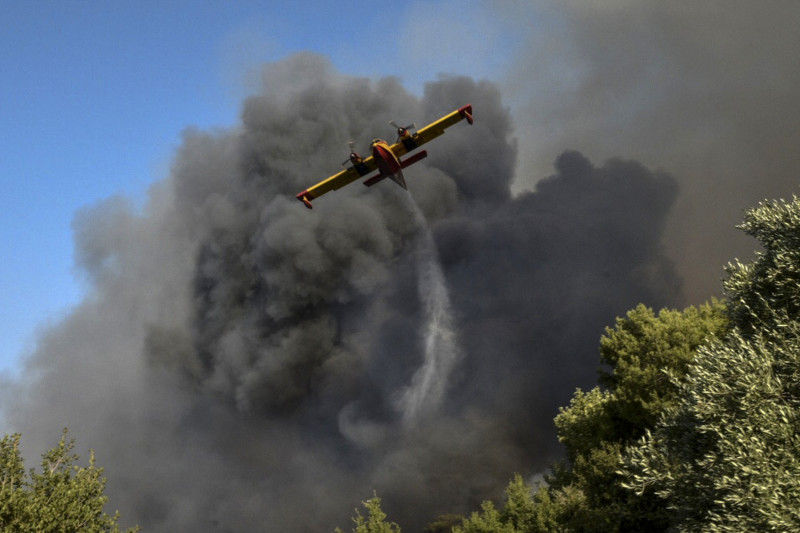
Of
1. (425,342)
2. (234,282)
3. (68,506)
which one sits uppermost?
(234,282)

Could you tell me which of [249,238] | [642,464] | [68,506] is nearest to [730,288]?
[642,464]

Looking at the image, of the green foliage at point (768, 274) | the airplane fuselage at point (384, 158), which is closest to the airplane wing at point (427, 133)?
the airplane fuselage at point (384, 158)

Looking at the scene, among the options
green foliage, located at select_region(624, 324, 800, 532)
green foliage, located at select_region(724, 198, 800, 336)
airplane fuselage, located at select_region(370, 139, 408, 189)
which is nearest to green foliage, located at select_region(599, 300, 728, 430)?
green foliage, located at select_region(724, 198, 800, 336)

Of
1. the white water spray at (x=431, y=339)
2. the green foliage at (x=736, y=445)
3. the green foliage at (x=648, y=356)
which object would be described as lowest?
the green foliage at (x=736, y=445)

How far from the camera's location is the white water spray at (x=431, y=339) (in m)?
117

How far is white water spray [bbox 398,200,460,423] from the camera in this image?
117m

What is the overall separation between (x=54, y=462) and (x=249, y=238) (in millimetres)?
96503

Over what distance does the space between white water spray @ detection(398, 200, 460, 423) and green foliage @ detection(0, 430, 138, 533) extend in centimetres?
9381

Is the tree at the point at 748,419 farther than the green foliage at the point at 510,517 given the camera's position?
No

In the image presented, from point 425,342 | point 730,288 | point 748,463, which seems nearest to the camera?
point 748,463

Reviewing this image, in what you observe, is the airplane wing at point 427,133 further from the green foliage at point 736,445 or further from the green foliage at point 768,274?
the green foliage at point 736,445

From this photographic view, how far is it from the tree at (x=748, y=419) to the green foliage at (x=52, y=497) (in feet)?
73.1

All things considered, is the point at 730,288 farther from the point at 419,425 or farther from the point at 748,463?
the point at 419,425

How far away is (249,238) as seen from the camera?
385 ft
